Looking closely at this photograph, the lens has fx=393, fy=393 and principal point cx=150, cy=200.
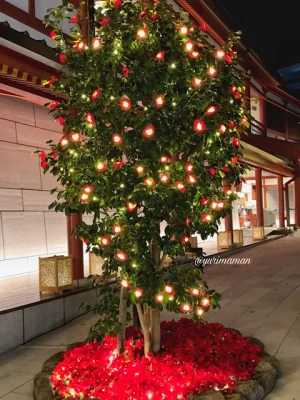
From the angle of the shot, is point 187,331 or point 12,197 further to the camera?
point 12,197

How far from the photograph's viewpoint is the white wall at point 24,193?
290 inches

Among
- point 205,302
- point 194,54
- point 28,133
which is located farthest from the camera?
point 28,133

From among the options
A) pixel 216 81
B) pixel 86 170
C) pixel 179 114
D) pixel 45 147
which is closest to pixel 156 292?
pixel 86 170

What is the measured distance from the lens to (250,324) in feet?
16.4

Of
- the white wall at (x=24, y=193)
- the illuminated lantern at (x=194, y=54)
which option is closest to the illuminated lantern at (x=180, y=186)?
the illuminated lantern at (x=194, y=54)

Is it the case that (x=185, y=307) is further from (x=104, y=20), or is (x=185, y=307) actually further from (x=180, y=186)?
(x=104, y=20)

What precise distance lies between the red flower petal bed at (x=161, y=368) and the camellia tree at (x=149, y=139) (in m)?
0.34

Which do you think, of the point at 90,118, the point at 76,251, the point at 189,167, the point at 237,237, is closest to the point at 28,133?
the point at 76,251

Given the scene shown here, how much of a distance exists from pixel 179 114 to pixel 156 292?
1.39 meters

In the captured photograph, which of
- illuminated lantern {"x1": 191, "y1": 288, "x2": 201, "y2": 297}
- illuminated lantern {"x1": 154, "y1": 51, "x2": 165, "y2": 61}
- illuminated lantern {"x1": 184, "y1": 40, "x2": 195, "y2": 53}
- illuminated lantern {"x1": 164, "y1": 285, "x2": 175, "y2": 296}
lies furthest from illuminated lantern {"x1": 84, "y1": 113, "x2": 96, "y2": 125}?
illuminated lantern {"x1": 191, "y1": 288, "x2": 201, "y2": 297}

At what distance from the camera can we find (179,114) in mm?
3092

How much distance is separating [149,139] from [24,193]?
5368mm

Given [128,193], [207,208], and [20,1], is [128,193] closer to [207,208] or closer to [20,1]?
[207,208]

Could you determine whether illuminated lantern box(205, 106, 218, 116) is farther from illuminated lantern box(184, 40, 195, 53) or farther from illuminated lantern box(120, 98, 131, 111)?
illuminated lantern box(120, 98, 131, 111)
